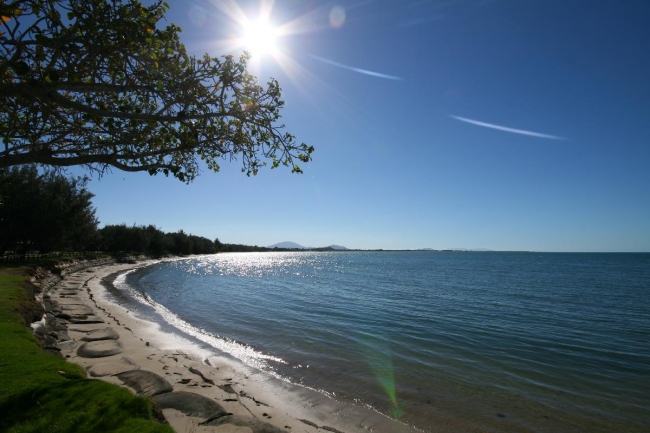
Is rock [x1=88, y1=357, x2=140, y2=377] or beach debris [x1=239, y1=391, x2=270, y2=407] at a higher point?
rock [x1=88, y1=357, x2=140, y2=377]

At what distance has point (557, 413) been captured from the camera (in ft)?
33.6

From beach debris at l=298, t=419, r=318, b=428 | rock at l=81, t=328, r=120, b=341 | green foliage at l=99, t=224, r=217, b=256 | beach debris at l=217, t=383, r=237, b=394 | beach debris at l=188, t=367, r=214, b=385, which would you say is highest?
green foliage at l=99, t=224, r=217, b=256

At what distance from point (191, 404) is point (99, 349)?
6822 mm

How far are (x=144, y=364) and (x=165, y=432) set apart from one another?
7.52 m

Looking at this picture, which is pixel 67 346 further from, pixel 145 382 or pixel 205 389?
pixel 205 389

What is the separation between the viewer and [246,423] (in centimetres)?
823

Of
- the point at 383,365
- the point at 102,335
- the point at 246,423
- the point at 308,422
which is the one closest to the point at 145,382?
the point at 246,423

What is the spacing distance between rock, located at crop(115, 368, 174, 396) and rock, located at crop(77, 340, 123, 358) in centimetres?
283

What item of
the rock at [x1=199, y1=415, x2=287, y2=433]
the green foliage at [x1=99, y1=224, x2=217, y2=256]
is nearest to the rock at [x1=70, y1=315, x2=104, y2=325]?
the rock at [x1=199, y1=415, x2=287, y2=433]

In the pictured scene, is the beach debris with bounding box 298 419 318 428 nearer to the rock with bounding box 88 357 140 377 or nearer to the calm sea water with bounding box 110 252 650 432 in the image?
the calm sea water with bounding box 110 252 650 432

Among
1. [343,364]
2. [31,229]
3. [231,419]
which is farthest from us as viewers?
[31,229]

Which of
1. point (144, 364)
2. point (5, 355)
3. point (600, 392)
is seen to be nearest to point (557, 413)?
point (600, 392)

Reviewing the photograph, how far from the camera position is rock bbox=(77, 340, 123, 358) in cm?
1252

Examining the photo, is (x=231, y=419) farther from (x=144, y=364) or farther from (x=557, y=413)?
(x=557, y=413)
